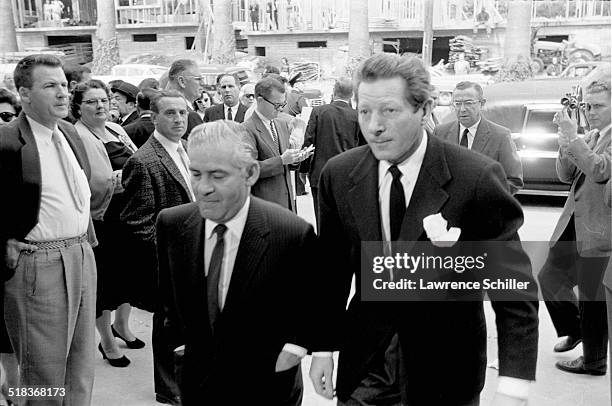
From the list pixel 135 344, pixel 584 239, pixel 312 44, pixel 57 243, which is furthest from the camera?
pixel 312 44

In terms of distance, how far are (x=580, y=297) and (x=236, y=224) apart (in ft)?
8.87

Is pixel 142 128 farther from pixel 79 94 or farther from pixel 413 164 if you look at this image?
pixel 413 164

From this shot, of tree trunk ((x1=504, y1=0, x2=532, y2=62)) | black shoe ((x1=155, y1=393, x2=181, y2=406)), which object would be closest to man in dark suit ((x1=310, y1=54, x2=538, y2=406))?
black shoe ((x1=155, y1=393, x2=181, y2=406))

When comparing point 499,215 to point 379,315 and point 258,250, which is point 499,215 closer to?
point 379,315

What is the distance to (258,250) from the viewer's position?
209 cm

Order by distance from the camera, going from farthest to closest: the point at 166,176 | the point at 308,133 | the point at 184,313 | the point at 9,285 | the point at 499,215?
1. the point at 308,133
2. the point at 166,176
3. the point at 9,285
4. the point at 184,313
5. the point at 499,215

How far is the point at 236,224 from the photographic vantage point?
2121 mm

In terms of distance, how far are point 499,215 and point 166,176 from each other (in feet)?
6.95

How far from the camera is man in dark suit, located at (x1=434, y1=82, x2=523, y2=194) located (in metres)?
4.67

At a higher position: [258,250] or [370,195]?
[370,195]

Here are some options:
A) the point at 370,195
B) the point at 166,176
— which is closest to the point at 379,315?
the point at 370,195

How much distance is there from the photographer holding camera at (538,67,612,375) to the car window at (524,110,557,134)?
5.17m

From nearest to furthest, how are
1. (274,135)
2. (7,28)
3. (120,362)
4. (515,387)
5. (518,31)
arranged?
(515,387) < (120,362) < (274,135) < (7,28) < (518,31)

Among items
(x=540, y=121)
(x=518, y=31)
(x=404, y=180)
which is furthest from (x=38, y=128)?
(x=518, y=31)
